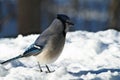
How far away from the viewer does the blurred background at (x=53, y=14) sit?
1055cm

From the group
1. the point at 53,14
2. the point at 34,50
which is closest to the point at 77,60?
the point at 34,50

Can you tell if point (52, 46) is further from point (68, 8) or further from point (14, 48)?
point (68, 8)

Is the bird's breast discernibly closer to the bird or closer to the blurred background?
the bird

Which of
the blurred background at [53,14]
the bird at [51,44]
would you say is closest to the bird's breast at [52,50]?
the bird at [51,44]

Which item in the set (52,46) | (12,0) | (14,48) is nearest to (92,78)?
(52,46)

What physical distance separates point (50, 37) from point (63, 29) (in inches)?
7.5

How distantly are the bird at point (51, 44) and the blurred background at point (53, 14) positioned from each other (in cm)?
451

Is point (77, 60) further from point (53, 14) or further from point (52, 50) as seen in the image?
point (53, 14)

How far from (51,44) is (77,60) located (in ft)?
3.29

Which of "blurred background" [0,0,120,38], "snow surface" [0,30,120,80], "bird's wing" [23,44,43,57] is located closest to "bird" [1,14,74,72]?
"bird's wing" [23,44,43,57]

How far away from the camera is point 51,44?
5840 mm

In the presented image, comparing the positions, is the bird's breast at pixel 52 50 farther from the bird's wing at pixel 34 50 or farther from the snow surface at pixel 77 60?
the snow surface at pixel 77 60

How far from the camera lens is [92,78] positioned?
5695 mm

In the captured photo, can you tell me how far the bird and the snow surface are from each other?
13 centimetres
